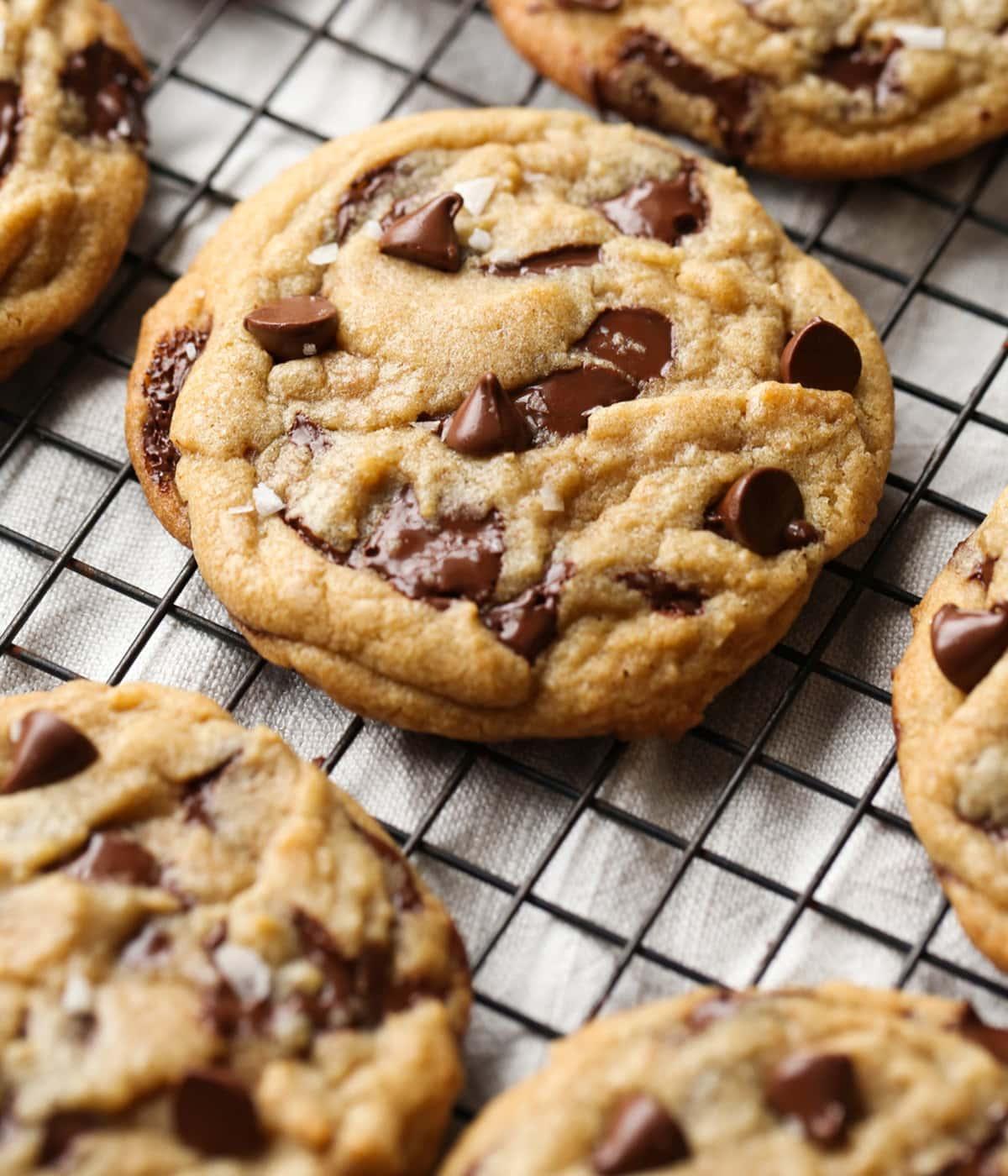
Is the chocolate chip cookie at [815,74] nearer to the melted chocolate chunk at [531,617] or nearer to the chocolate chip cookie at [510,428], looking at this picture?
the chocolate chip cookie at [510,428]

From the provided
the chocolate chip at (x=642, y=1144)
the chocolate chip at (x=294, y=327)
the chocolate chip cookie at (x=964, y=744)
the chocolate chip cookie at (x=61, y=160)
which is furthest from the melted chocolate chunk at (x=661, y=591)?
the chocolate chip cookie at (x=61, y=160)

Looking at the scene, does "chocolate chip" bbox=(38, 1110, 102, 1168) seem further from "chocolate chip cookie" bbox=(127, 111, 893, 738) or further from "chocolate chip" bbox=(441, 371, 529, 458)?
"chocolate chip" bbox=(441, 371, 529, 458)

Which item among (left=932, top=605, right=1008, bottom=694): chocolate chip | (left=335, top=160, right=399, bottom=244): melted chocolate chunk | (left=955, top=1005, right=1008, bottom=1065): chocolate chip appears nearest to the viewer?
(left=955, top=1005, right=1008, bottom=1065): chocolate chip

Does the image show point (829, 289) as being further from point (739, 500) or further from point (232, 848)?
point (232, 848)

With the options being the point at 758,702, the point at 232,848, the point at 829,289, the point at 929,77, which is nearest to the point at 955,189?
the point at 929,77

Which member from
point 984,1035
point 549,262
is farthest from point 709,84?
point 984,1035

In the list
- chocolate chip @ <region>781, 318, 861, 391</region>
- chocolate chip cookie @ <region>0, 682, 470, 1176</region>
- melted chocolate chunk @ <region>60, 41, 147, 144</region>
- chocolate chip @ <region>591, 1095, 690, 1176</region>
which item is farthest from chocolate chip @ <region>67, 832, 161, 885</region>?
melted chocolate chunk @ <region>60, 41, 147, 144</region>

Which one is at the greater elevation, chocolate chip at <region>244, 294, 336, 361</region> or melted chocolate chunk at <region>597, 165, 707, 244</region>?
melted chocolate chunk at <region>597, 165, 707, 244</region>
